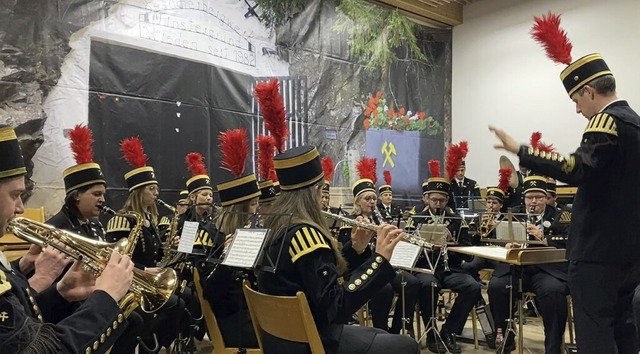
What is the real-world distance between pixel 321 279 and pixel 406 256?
5.01 feet

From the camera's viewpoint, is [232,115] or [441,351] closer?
[441,351]

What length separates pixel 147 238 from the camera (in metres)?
4.61

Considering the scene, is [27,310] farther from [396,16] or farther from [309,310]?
[396,16]

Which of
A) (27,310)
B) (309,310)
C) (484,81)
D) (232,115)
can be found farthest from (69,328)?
(484,81)

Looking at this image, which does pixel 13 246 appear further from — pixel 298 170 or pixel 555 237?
pixel 555 237

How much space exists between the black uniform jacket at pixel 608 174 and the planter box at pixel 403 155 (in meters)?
6.75

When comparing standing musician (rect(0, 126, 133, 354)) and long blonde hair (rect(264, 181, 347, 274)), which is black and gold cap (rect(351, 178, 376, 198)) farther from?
standing musician (rect(0, 126, 133, 354))

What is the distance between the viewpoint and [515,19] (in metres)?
10.2

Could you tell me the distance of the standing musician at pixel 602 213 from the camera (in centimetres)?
284

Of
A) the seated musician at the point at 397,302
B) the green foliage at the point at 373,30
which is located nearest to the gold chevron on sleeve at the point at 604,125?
the seated musician at the point at 397,302

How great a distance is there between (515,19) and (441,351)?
291 inches

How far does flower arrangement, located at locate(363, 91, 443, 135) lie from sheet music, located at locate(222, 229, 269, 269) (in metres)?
7.08

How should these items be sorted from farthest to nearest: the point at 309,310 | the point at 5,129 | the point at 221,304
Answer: the point at 221,304
the point at 309,310
the point at 5,129

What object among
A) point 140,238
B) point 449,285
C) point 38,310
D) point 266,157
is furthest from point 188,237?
point 449,285
